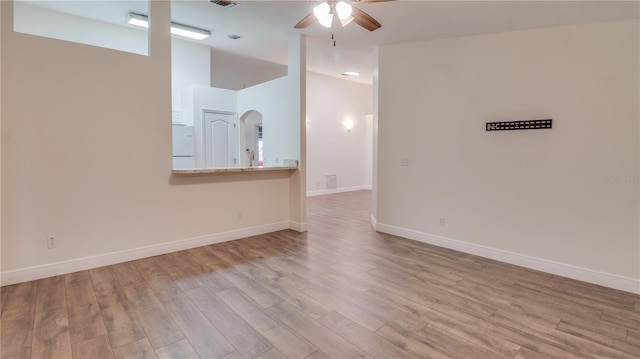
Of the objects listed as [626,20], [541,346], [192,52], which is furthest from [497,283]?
[192,52]

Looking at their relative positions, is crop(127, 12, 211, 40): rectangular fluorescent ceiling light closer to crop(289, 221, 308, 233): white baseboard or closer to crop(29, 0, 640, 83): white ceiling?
crop(29, 0, 640, 83): white ceiling

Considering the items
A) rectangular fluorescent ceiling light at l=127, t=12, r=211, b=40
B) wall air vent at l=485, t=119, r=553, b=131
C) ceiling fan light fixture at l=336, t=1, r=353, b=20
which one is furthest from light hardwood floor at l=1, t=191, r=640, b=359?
rectangular fluorescent ceiling light at l=127, t=12, r=211, b=40

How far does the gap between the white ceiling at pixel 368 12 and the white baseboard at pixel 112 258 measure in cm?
295

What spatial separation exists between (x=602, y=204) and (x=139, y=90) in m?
5.02

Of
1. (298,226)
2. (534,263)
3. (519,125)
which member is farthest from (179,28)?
(534,263)

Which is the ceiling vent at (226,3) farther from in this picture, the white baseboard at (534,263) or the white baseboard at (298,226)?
the white baseboard at (534,263)

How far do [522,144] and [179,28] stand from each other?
4.93m

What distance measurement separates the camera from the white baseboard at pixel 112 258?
117 inches

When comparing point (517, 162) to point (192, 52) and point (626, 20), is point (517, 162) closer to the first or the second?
point (626, 20)

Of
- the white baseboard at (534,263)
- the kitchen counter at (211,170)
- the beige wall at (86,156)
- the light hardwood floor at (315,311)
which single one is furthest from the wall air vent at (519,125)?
the beige wall at (86,156)

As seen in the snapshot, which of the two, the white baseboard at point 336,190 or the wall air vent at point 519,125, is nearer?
the wall air vent at point 519,125

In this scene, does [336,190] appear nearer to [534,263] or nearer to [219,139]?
[219,139]

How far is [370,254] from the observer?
3.85 meters

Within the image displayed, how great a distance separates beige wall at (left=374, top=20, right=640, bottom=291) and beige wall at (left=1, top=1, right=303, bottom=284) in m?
3.01
